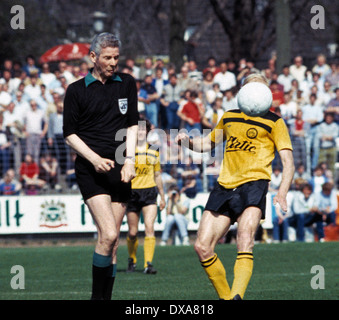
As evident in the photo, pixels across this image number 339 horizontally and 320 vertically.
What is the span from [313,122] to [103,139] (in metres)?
13.2

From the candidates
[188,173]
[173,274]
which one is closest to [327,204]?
[188,173]

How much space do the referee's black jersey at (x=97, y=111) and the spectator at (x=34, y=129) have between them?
12.2m

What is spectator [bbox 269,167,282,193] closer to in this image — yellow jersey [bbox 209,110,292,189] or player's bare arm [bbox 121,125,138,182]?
yellow jersey [bbox 209,110,292,189]

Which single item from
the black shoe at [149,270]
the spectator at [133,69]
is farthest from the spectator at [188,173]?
the black shoe at [149,270]

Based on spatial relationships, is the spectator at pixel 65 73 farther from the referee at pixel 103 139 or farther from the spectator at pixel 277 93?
the referee at pixel 103 139

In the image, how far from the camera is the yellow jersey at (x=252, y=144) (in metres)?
8.00

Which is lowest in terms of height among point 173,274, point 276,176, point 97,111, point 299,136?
point 173,274

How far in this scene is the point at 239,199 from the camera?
26.2 ft

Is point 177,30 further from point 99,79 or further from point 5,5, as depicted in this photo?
point 99,79

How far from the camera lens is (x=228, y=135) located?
8156 mm

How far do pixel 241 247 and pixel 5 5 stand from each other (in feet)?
114

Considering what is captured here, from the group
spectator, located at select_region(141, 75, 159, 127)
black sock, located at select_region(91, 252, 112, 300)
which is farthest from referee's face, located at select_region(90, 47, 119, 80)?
spectator, located at select_region(141, 75, 159, 127)

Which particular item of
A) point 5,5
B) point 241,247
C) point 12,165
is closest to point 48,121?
point 12,165

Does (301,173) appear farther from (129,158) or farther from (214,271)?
(129,158)
